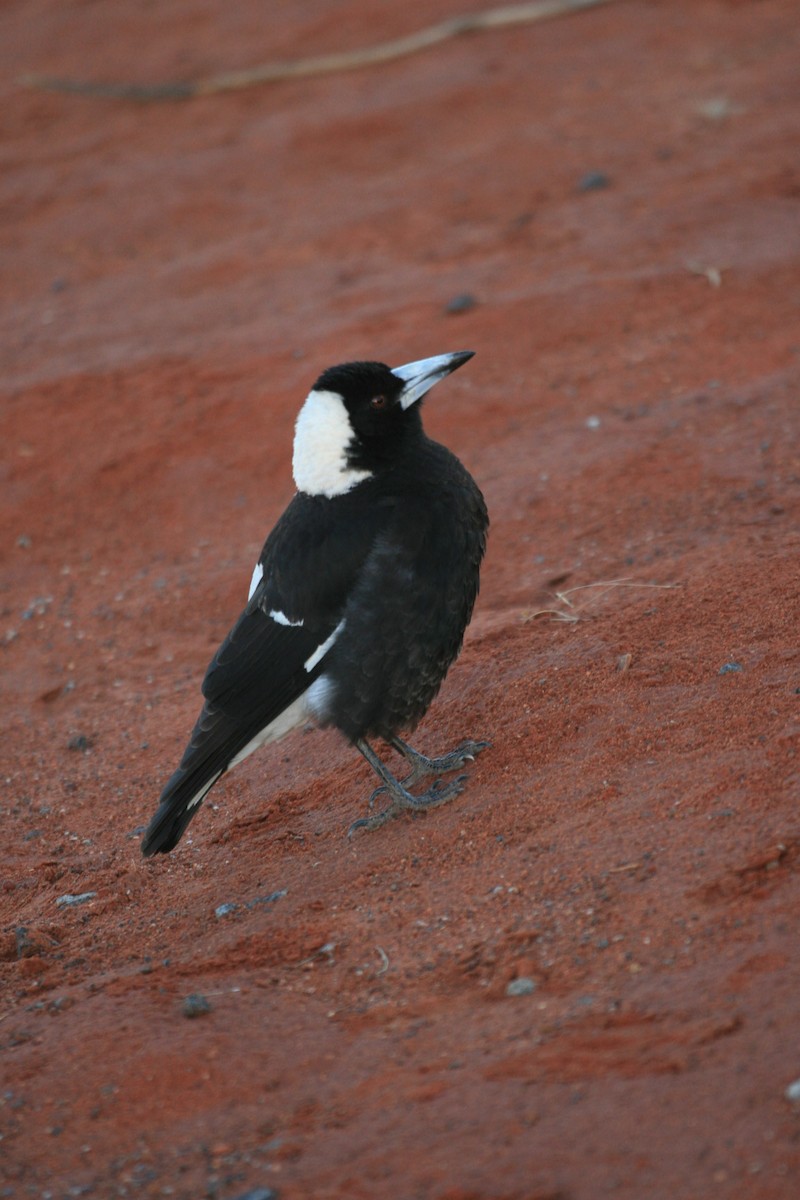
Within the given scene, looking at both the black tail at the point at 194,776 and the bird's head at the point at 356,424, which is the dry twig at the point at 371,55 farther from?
the black tail at the point at 194,776

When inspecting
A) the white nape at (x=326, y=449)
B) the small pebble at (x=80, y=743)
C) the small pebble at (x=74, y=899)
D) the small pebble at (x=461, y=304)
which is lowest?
the small pebble at (x=80, y=743)

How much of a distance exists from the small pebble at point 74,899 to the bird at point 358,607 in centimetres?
26

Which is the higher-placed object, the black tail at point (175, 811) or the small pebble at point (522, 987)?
the small pebble at point (522, 987)

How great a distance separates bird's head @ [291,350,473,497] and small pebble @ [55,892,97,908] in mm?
1222

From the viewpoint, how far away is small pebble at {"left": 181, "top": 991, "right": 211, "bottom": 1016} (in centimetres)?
268

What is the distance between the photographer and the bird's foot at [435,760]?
3520mm

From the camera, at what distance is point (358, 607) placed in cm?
341

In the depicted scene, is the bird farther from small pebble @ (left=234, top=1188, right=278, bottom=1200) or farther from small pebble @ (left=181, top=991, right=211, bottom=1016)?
small pebble @ (left=234, top=1188, right=278, bottom=1200)

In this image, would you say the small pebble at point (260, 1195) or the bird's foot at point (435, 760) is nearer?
the small pebble at point (260, 1195)

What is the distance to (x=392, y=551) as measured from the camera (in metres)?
3.39

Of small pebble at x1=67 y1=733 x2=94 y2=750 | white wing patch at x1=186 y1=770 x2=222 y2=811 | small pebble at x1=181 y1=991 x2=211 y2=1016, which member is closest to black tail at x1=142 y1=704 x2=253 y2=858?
white wing patch at x1=186 y1=770 x2=222 y2=811

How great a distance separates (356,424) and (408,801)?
1.03 metres

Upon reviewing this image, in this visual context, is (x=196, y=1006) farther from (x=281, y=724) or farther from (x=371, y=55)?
(x=371, y=55)

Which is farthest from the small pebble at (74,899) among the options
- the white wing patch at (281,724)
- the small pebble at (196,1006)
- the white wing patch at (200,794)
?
the small pebble at (196,1006)
